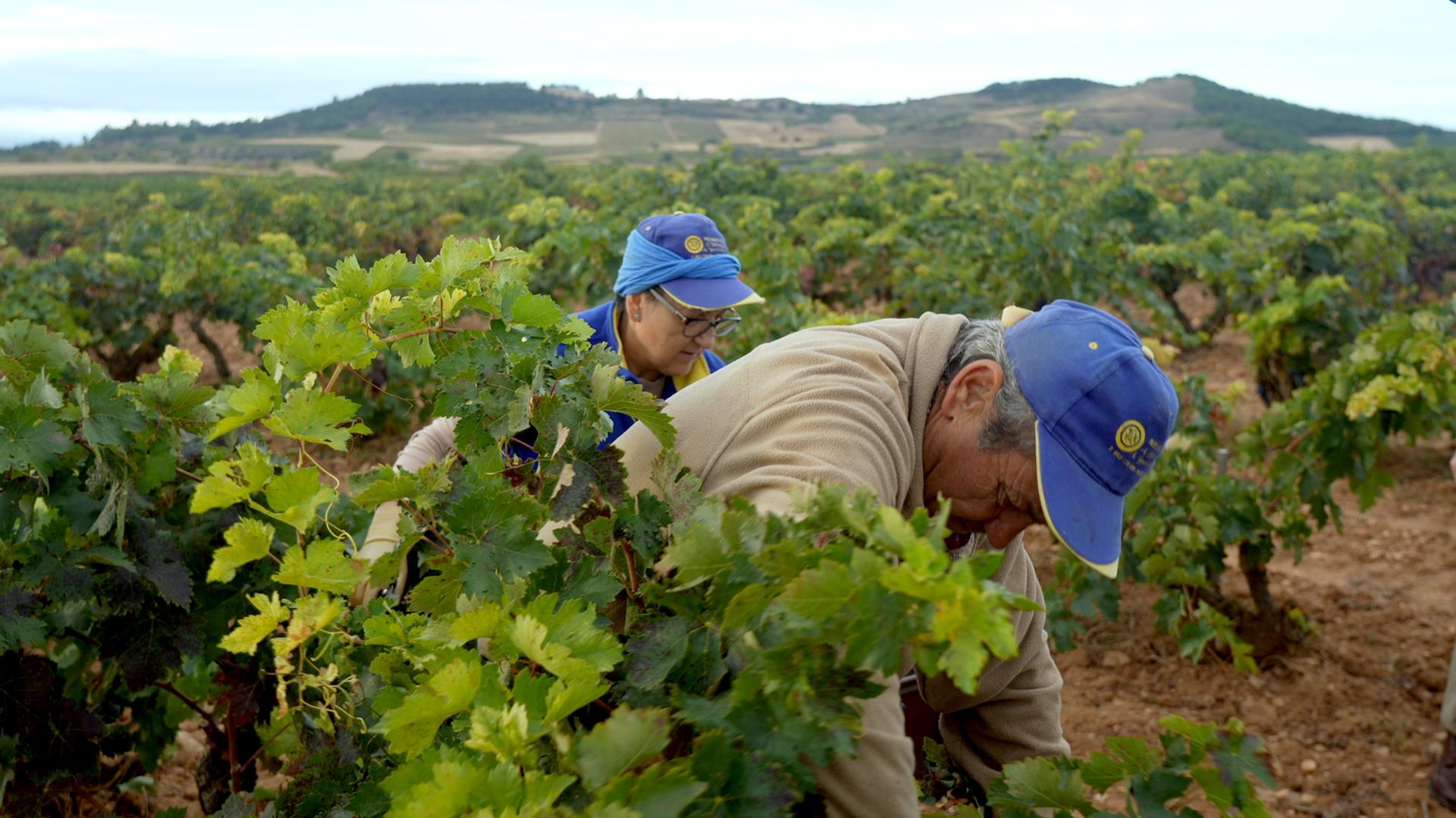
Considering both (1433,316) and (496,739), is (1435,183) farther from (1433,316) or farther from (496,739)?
(496,739)

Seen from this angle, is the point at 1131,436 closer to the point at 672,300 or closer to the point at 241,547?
the point at 241,547

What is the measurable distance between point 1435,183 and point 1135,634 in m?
19.9

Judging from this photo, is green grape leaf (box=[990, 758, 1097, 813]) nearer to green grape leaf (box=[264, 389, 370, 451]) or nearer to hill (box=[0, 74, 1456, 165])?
green grape leaf (box=[264, 389, 370, 451])

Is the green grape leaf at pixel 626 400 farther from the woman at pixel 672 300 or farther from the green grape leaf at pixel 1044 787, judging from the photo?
the woman at pixel 672 300

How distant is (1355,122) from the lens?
192 ft

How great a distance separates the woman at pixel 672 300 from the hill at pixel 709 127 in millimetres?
44996

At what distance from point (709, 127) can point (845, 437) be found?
67.5 meters

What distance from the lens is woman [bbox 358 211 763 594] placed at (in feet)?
10.0

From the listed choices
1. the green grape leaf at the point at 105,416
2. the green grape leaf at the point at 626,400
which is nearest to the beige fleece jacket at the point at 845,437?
the green grape leaf at the point at 626,400

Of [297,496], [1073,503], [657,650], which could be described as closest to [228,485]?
[297,496]

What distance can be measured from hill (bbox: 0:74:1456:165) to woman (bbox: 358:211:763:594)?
4500 cm

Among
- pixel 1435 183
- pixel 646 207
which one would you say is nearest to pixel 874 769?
pixel 646 207

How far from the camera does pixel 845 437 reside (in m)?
1.33

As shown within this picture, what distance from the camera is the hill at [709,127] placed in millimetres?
54906
